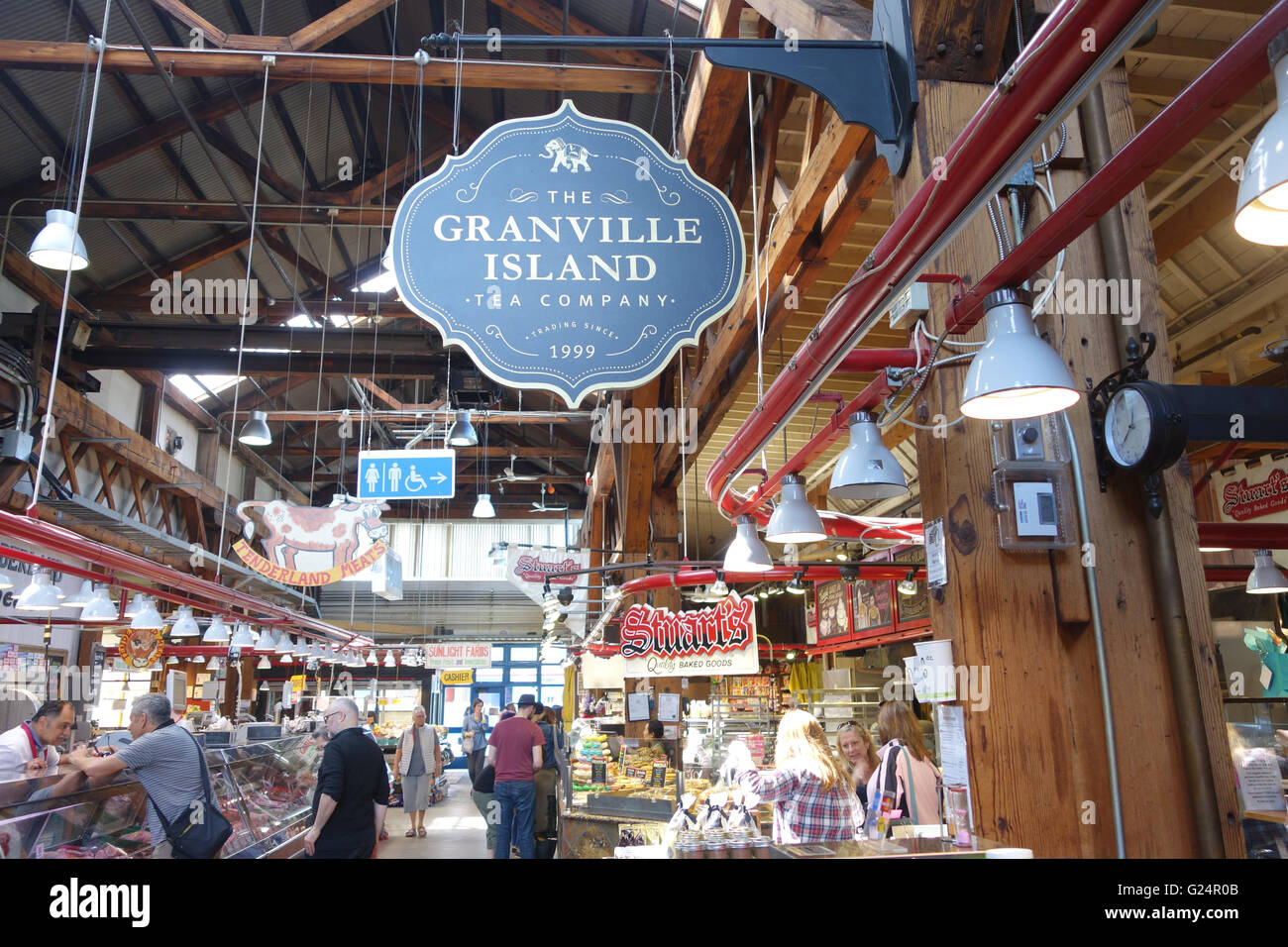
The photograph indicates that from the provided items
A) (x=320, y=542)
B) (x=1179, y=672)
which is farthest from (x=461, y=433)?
(x=1179, y=672)

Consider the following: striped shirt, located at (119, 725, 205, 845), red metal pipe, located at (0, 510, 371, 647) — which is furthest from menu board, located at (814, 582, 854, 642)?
striped shirt, located at (119, 725, 205, 845)

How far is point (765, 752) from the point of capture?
902 centimetres

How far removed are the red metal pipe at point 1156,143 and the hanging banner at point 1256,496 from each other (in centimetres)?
756

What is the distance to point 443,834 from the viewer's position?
12320 mm

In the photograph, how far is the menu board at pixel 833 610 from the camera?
15.6 meters

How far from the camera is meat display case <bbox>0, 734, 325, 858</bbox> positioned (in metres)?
4.30

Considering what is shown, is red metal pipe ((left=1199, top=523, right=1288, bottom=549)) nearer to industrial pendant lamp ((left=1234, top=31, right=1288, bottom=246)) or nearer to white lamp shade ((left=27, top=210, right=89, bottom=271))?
industrial pendant lamp ((left=1234, top=31, right=1288, bottom=246))

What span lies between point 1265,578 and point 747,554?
10.7ft

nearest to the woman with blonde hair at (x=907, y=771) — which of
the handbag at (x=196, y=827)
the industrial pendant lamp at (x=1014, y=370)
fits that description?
the industrial pendant lamp at (x=1014, y=370)

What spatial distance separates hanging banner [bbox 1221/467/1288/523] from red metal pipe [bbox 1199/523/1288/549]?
195 inches

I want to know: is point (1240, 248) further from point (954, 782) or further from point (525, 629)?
point (525, 629)

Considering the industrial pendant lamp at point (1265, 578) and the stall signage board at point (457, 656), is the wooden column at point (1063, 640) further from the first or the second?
the stall signage board at point (457, 656)
